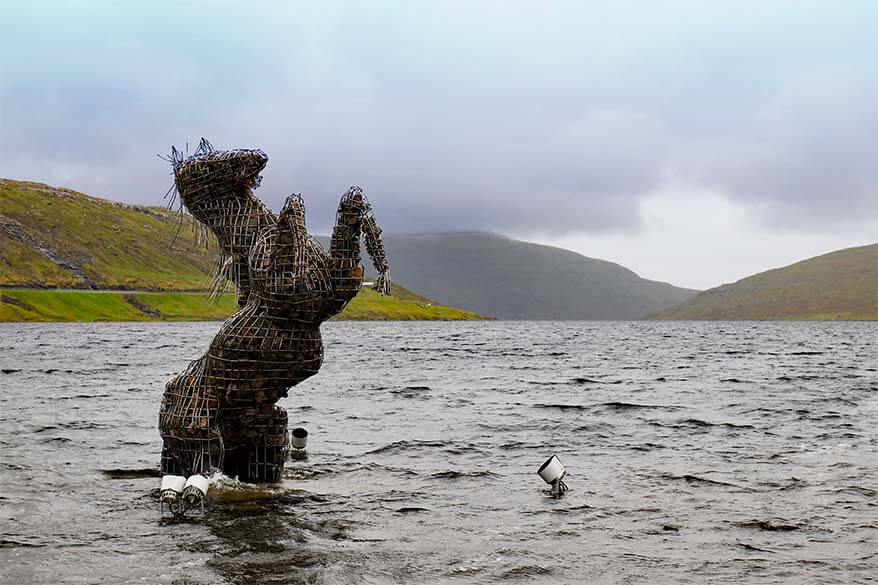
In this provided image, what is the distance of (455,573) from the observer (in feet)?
26.8

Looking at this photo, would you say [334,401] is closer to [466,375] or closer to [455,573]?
[466,375]

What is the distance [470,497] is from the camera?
11953 mm

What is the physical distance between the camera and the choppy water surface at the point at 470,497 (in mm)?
8383

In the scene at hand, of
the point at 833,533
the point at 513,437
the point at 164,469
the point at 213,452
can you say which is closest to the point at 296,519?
the point at 213,452

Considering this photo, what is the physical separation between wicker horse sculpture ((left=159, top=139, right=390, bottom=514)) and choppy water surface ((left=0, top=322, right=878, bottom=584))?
75 centimetres

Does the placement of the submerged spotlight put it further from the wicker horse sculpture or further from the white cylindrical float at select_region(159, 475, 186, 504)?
the white cylindrical float at select_region(159, 475, 186, 504)

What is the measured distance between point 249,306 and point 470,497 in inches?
166

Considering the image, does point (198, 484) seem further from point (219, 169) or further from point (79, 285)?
point (79, 285)

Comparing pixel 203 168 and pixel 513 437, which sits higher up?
pixel 203 168

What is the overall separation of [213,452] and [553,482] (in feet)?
16.0

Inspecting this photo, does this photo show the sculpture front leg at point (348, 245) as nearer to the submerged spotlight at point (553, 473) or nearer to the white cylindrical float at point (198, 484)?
the white cylindrical float at point (198, 484)

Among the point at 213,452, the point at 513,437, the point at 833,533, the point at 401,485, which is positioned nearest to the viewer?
the point at 833,533

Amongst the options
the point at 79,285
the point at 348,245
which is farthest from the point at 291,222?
the point at 79,285

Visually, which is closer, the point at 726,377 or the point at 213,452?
the point at 213,452
